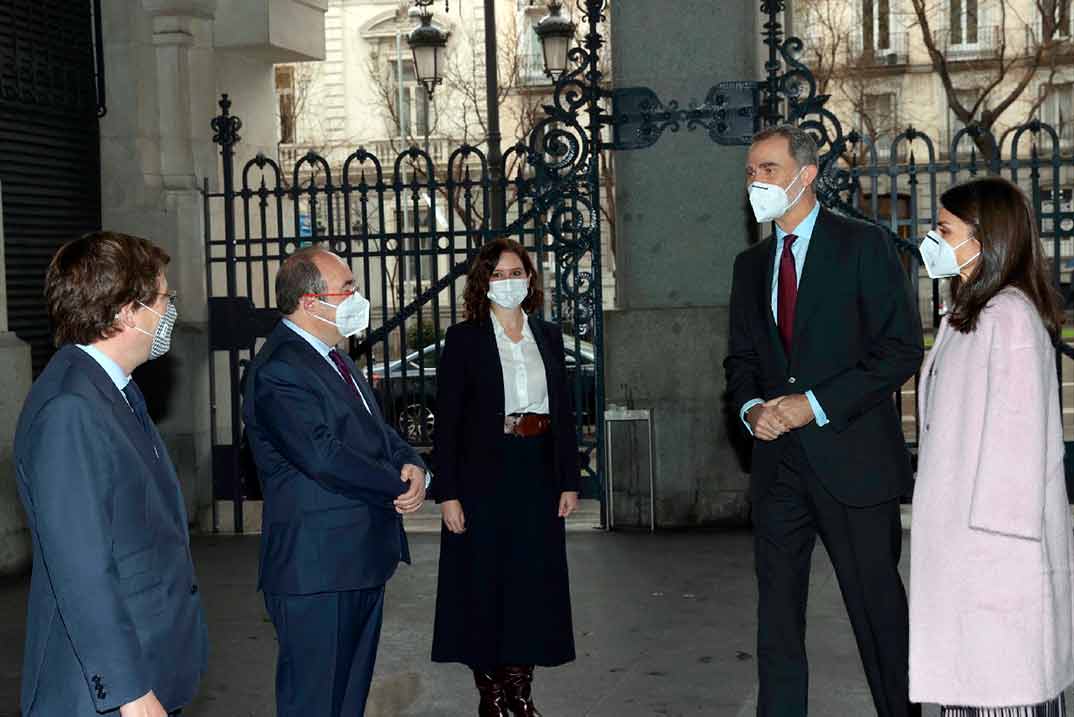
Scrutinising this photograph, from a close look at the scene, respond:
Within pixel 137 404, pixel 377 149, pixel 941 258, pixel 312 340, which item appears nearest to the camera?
pixel 137 404

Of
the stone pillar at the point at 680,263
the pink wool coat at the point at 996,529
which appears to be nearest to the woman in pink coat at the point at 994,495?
the pink wool coat at the point at 996,529

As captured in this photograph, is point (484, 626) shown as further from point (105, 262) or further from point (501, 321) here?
point (105, 262)

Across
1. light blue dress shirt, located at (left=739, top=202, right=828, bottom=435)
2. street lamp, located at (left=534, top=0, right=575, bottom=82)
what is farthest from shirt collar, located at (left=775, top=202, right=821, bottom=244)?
street lamp, located at (left=534, top=0, right=575, bottom=82)

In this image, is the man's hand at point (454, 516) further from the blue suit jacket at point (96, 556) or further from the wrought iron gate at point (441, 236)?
the wrought iron gate at point (441, 236)

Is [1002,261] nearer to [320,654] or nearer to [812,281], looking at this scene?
[812,281]

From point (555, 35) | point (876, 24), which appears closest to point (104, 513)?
point (555, 35)

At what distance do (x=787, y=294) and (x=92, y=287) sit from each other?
2596 mm

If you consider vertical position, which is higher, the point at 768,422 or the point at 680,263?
the point at 680,263

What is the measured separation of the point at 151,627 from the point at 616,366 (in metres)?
7.17

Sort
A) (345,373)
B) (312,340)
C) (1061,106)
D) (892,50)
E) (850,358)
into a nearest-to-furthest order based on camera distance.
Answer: (312,340) < (345,373) < (850,358) < (1061,106) < (892,50)

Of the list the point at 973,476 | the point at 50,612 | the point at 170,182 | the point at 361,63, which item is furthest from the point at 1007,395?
the point at 361,63

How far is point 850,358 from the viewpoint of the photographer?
5430 mm

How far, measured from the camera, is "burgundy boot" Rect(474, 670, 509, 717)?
20.0 feet

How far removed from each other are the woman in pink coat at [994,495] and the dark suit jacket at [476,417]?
1.81m
